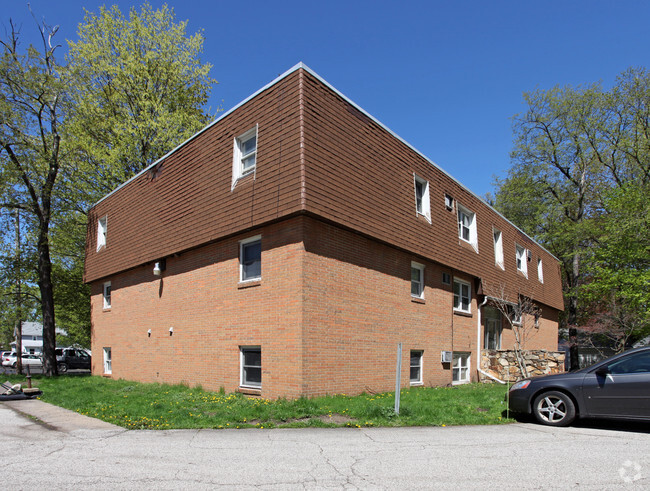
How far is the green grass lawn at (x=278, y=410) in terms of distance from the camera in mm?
8000

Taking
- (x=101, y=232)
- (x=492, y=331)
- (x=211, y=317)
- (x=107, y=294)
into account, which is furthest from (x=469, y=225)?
(x=101, y=232)

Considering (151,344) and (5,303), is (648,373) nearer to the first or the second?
(151,344)

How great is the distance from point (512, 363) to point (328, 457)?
12667 mm

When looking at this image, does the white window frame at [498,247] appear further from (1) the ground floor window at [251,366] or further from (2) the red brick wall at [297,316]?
(1) the ground floor window at [251,366]

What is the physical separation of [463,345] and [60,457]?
42.8 ft

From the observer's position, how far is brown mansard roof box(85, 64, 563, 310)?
10312mm

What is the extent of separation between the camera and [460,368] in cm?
1609

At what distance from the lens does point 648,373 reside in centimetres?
736

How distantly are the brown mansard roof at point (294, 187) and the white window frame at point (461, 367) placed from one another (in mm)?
2885

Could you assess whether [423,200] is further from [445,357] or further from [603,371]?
[603,371]

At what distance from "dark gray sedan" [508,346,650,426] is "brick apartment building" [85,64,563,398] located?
4.18 metres

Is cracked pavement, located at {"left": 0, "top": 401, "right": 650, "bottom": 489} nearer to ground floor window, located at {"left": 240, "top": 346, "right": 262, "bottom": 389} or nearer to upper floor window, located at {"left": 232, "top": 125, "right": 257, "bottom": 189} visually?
ground floor window, located at {"left": 240, "top": 346, "right": 262, "bottom": 389}

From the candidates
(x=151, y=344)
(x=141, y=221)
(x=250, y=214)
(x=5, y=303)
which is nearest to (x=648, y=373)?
(x=250, y=214)

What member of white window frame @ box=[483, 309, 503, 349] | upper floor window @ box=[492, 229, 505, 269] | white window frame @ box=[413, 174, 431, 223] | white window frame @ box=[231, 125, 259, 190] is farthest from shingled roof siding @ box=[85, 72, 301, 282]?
upper floor window @ box=[492, 229, 505, 269]
